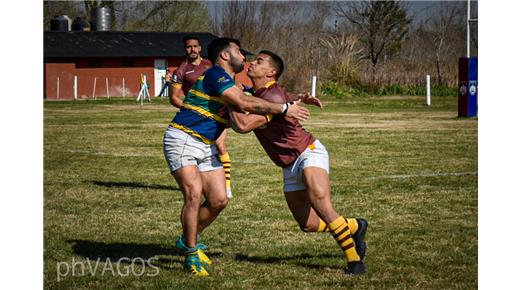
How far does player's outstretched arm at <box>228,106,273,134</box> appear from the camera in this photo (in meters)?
7.73

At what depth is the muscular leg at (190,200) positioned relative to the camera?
26.6 feet

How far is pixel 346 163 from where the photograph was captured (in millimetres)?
17016

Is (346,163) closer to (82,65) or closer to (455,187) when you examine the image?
(455,187)

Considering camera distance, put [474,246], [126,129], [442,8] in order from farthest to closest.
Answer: [442,8] → [126,129] → [474,246]

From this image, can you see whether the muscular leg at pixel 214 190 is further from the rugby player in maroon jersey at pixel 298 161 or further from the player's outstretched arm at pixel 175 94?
the player's outstretched arm at pixel 175 94

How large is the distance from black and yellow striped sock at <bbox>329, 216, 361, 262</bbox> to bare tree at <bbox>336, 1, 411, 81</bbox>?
56353 mm

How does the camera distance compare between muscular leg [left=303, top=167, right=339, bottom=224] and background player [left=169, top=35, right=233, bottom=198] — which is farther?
background player [left=169, top=35, right=233, bottom=198]

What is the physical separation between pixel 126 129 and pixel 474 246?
18994 mm

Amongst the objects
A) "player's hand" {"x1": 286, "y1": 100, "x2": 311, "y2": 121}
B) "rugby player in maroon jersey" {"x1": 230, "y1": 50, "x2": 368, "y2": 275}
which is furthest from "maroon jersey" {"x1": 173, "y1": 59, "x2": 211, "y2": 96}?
"player's hand" {"x1": 286, "y1": 100, "x2": 311, "y2": 121}

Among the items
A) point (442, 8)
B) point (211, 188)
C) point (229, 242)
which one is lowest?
point (229, 242)

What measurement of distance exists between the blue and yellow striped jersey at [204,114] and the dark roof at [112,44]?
162ft

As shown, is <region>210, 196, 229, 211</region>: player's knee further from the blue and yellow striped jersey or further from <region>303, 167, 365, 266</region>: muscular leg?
<region>303, 167, 365, 266</region>: muscular leg

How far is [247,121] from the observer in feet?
25.3
